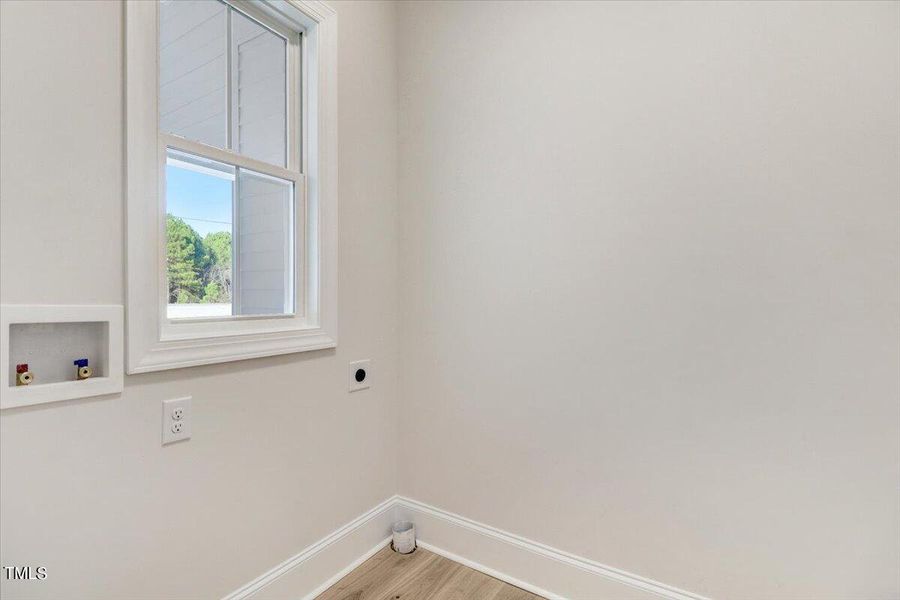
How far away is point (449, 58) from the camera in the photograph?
6.46ft

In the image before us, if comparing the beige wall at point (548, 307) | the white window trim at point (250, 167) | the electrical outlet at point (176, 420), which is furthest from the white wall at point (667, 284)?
the electrical outlet at point (176, 420)

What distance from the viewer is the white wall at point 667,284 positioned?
1.25 meters

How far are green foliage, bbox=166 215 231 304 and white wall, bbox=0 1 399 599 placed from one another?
214 millimetres

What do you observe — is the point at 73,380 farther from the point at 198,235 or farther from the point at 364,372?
the point at 364,372

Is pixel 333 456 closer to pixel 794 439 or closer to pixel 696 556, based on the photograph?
pixel 696 556

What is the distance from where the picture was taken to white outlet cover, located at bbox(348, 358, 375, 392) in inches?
73.5

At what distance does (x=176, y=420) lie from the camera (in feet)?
4.12

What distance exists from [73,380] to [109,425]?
146mm

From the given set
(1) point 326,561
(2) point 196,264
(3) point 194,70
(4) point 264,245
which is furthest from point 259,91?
(1) point 326,561

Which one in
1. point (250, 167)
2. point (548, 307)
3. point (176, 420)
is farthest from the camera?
point (548, 307)

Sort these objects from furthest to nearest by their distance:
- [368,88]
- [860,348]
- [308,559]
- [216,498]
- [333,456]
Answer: [368,88]
[333,456]
[308,559]
[216,498]
[860,348]

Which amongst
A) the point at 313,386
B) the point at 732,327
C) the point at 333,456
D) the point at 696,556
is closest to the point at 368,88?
the point at 313,386

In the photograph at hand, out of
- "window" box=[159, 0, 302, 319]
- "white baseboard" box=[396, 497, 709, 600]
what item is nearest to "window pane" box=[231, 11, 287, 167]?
"window" box=[159, 0, 302, 319]

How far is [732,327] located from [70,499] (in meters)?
1.95
